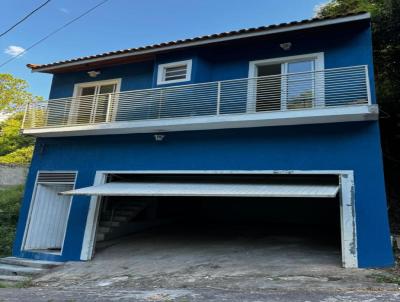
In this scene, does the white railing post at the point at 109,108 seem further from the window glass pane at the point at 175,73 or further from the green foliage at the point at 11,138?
the green foliage at the point at 11,138

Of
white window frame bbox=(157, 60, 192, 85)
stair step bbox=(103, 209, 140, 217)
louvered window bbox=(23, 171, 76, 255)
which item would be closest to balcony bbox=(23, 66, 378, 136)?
white window frame bbox=(157, 60, 192, 85)

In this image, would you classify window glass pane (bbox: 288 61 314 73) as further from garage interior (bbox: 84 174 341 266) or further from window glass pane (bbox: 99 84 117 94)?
window glass pane (bbox: 99 84 117 94)

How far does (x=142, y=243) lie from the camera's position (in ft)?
50.2

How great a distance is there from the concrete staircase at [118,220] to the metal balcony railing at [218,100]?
441 centimetres

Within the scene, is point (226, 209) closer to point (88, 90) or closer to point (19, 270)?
point (88, 90)

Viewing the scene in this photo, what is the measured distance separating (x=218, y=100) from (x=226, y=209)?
35.6ft

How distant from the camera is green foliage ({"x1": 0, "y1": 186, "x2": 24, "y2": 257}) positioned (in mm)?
16531

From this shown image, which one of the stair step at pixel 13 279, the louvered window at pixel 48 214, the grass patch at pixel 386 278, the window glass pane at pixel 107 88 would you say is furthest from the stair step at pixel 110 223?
the grass patch at pixel 386 278

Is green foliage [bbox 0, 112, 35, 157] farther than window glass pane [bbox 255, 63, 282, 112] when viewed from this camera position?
Yes

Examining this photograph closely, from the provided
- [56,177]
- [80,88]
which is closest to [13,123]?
[80,88]

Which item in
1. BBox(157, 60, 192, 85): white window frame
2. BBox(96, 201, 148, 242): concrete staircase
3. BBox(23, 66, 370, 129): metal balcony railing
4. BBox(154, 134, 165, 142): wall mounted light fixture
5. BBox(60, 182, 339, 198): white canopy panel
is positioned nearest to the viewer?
BBox(60, 182, 339, 198): white canopy panel

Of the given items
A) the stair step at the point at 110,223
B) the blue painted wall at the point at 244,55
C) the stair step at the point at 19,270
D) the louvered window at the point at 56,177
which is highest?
the blue painted wall at the point at 244,55

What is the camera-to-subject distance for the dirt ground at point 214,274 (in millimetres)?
7715

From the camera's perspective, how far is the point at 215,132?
12.6 meters
